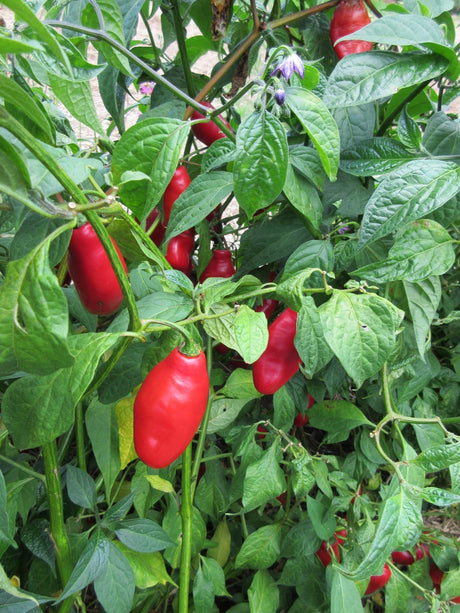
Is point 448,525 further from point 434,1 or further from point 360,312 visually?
point 434,1

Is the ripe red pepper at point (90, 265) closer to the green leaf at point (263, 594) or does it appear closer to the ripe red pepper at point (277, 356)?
the ripe red pepper at point (277, 356)

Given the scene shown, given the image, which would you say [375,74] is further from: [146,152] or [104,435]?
[104,435]

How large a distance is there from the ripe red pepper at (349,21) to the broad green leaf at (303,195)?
0.19 metres

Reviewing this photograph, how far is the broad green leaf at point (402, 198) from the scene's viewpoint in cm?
41

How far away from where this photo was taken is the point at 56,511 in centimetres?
46

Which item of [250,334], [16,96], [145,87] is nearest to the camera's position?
[16,96]

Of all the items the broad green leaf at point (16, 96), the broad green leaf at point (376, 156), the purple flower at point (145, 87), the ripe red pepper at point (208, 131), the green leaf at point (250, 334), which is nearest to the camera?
the broad green leaf at point (16, 96)

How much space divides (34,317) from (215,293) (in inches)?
7.3

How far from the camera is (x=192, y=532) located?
571 millimetres

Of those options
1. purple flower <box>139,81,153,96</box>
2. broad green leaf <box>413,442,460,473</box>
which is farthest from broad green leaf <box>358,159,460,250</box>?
purple flower <box>139,81,153,96</box>

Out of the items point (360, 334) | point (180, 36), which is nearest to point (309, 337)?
point (360, 334)

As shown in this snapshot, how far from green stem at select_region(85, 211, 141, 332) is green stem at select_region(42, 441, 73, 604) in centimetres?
17

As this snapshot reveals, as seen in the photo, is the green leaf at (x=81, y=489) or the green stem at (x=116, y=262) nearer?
the green stem at (x=116, y=262)

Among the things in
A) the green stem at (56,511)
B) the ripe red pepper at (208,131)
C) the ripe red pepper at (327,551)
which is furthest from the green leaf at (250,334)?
the ripe red pepper at (327,551)
